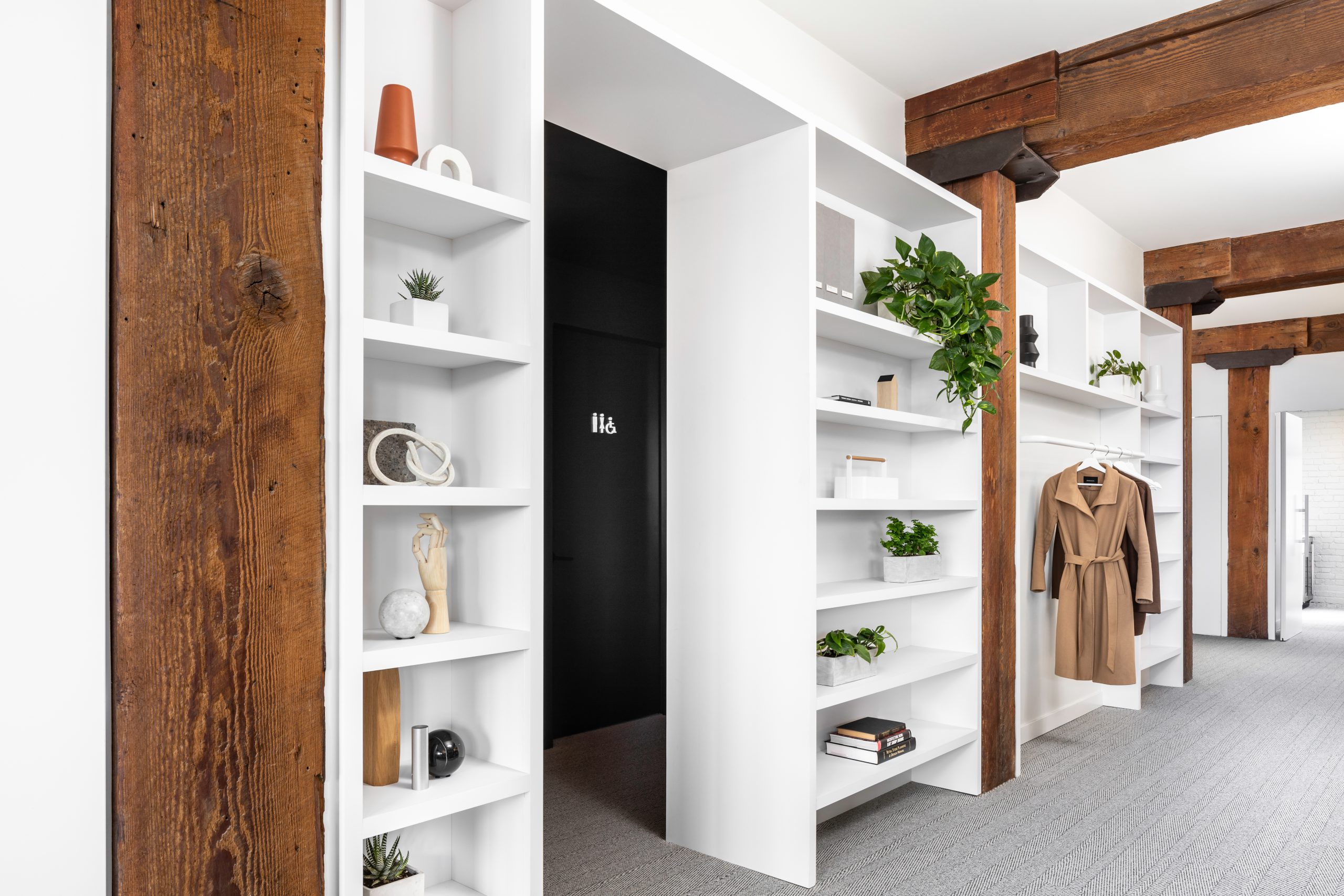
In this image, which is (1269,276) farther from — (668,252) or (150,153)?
(150,153)

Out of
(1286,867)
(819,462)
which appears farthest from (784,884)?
(1286,867)

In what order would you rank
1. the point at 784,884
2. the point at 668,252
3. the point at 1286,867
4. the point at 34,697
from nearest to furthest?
the point at 34,697
the point at 784,884
the point at 1286,867
the point at 668,252

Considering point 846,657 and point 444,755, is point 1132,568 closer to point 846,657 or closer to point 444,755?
point 846,657

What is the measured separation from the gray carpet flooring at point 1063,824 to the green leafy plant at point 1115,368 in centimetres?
186

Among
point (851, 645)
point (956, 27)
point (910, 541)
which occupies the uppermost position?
point (956, 27)

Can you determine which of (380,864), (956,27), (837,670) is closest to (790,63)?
(956,27)

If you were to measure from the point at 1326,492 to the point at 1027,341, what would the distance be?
7902 millimetres

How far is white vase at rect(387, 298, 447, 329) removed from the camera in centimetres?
175

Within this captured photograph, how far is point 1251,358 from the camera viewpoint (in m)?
8.05

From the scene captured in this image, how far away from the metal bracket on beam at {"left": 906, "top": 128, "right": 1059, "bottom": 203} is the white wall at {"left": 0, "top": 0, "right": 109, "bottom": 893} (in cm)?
307

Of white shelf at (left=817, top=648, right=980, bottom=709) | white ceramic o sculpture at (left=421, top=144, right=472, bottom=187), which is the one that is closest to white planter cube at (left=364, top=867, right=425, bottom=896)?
white shelf at (left=817, top=648, right=980, bottom=709)

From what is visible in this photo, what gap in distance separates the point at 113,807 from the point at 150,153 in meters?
0.94

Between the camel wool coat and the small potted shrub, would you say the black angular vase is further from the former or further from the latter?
the small potted shrub

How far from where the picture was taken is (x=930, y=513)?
3561 millimetres
